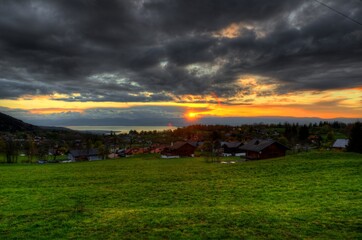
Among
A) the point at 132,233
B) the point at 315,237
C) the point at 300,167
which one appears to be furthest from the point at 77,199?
the point at 300,167

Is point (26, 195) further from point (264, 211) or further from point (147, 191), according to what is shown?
point (264, 211)

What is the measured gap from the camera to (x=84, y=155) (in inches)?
4985

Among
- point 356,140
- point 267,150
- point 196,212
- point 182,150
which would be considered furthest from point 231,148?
point 196,212

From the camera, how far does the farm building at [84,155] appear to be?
126m

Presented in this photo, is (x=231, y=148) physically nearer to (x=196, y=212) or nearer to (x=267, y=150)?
(x=267, y=150)

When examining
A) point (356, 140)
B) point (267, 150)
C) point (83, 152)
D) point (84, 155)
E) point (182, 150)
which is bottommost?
point (84, 155)

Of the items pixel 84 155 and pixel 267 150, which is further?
pixel 84 155

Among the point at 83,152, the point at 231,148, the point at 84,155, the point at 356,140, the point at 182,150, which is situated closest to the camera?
the point at 356,140

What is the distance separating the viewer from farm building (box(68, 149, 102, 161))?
126 meters

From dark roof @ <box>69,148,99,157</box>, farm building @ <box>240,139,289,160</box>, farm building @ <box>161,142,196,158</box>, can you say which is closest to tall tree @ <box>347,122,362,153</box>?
farm building @ <box>240,139,289,160</box>

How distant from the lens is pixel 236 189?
2617 centimetres

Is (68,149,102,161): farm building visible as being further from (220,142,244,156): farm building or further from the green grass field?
the green grass field

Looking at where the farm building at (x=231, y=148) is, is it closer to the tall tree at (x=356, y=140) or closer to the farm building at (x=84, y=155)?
the tall tree at (x=356, y=140)

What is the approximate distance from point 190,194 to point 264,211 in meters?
8.93
